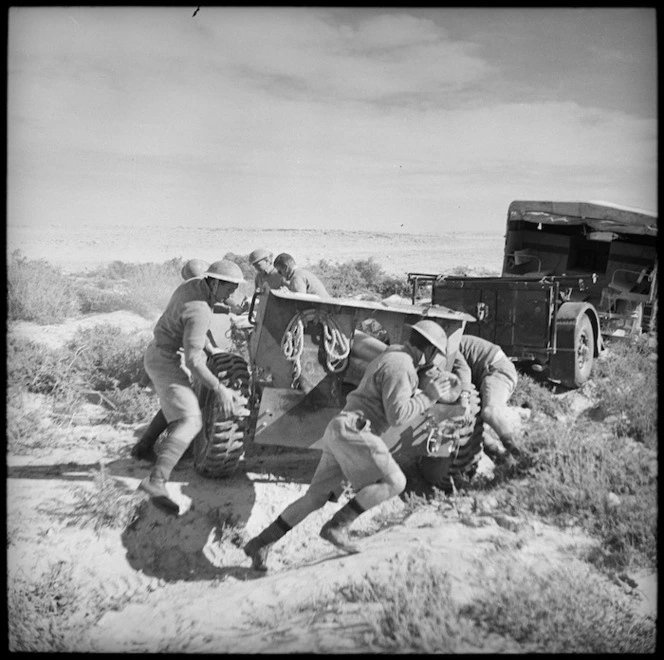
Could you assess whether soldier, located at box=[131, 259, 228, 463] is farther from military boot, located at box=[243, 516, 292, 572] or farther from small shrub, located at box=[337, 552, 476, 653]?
small shrub, located at box=[337, 552, 476, 653]

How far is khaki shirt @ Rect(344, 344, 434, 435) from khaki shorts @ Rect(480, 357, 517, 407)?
1018mm

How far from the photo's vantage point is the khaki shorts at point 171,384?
630cm

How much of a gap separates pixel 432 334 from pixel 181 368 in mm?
2177

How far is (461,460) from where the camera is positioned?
6344 mm

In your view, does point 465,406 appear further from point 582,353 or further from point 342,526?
point 582,353

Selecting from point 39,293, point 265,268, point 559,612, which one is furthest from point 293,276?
point 559,612

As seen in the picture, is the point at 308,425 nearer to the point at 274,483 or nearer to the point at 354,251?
the point at 274,483

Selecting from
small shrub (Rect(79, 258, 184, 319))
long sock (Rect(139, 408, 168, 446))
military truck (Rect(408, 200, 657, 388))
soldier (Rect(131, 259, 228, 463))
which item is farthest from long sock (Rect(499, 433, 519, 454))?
small shrub (Rect(79, 258, 184, 319))

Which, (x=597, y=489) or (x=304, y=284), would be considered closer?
(x=597, y=489)

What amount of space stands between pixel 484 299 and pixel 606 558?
10.3ft

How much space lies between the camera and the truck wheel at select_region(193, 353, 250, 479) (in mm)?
6301

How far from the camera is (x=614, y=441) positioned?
21.8ft

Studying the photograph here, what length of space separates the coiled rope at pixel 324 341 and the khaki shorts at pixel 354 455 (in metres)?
0.78

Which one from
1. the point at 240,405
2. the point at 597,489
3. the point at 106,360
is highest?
the point at 106,360
